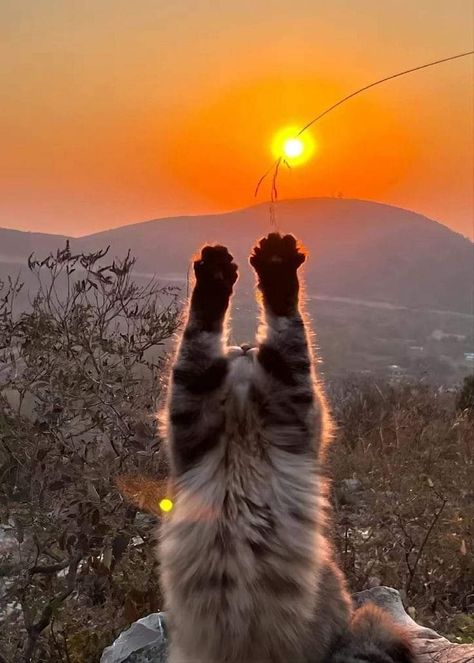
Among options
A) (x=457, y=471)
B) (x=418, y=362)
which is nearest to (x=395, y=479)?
(x=457, y=471)

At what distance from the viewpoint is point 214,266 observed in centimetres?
284

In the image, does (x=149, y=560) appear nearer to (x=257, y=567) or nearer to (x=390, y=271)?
(x=257, y=567)

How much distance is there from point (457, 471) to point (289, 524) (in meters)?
5.33

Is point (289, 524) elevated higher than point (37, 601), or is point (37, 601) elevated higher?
point (289, 524)

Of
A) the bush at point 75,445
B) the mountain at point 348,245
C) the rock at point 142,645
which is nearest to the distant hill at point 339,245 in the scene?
the mountain at point 348,245

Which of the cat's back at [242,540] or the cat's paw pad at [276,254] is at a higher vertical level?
the cat's paw pad at [276,254]

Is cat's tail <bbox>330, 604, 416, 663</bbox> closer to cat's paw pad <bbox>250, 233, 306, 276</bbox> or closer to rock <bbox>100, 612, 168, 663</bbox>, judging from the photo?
rock <bbox>100, 612, 168, 663</bbox>

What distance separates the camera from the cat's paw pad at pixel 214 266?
9.33 feet

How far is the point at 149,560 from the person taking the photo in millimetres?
4574

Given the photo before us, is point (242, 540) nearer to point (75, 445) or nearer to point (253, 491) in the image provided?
point (253, 491)

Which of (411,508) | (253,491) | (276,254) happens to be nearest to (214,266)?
(276,254)

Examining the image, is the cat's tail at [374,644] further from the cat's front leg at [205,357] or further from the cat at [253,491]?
the cat's front leg at [205,357]

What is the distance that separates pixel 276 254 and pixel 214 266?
11.0 inches

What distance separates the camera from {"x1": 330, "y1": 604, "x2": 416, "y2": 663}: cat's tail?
2.95 metres
